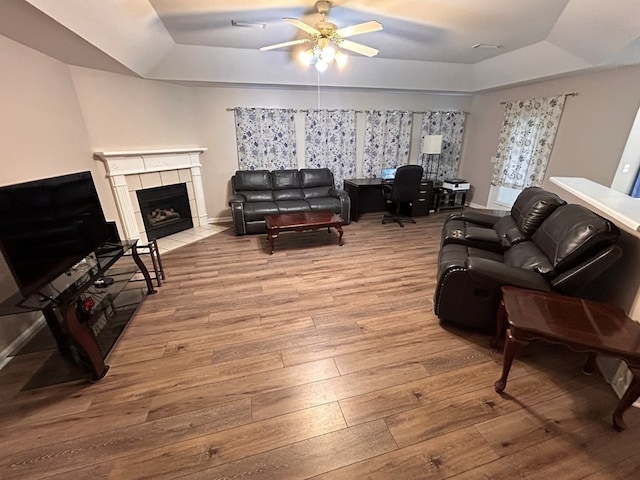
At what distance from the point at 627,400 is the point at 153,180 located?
523 cm

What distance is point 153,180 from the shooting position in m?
4.14

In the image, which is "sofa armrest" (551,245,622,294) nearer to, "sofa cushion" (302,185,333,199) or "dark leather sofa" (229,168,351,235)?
"dark leather sofa" (229,168,351,235)

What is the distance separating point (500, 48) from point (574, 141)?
173cm

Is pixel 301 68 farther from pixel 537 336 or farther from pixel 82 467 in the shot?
pixel 82 467

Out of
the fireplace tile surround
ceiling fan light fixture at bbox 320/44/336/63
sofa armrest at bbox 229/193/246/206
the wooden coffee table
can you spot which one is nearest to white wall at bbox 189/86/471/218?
the fireplace tile surround

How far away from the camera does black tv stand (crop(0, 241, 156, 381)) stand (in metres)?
1.67

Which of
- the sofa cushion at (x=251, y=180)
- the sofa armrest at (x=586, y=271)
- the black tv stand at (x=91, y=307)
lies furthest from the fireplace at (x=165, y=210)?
the sofa armrest at (x=586, y=271)

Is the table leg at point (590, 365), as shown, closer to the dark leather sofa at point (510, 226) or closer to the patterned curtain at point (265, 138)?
the dark leather sofa at point (510, 226)

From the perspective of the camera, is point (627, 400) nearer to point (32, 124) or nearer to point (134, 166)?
point (32, 124)

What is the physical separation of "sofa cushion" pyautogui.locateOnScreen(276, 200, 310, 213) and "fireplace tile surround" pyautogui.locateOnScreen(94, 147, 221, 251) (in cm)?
119

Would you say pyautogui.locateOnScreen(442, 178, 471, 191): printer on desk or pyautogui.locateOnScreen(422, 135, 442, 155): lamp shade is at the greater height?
pyautogui.locateOnScreen(422, 135, 442, 155): lamp shade

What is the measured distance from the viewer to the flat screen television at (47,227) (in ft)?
5.64

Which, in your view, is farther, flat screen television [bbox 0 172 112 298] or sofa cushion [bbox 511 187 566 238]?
sofa cushion [bbox 511 187 566 238]

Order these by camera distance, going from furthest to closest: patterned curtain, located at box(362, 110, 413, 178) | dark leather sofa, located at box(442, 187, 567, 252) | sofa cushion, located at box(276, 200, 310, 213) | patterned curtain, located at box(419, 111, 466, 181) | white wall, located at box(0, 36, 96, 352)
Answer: patterned curtain, located at box(419, 111, 466, 181) < patterned curtain, located at box(362, 110, 413, 178) < sofa cushion, located at box(276, 200, 310, 213) < dark leather sofa, located at box(442, 187, 567, 252) < white wall, located at box(0, 36, 96, 352)
